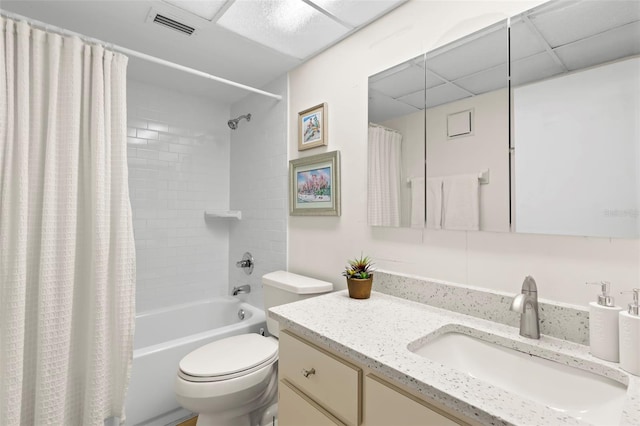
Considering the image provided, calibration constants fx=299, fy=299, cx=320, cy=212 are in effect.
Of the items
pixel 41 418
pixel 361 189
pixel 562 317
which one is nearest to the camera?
pixel 562 317

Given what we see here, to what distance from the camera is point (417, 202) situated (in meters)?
1.34

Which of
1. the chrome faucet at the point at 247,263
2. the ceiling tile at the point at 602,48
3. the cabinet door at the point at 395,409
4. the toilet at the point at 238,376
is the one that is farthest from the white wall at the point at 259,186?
the ceiling tile at the point at 602,48

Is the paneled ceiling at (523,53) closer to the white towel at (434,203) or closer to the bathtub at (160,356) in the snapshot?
the white towel at (434,203)

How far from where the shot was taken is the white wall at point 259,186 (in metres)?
2.16

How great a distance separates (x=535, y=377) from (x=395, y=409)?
0.43 meters

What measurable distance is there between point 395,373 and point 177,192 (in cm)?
233

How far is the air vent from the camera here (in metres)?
1.55

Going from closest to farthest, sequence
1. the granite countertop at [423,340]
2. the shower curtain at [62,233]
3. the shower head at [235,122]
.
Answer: the granite countertop at [423,340]
the shower curtain at [62,233]
the shower head at [235,122]

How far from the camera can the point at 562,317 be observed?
921 mm

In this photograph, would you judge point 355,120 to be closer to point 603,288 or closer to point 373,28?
point 373,28

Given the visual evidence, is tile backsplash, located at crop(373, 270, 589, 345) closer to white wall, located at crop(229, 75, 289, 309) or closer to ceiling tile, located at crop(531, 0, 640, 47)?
ceiling tile, located at crop(531, 0, 640, 47)

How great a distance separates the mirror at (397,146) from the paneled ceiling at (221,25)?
351mm

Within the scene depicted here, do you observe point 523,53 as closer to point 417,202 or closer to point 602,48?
point 602,48

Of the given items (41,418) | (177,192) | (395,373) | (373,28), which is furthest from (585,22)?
(177,192)
